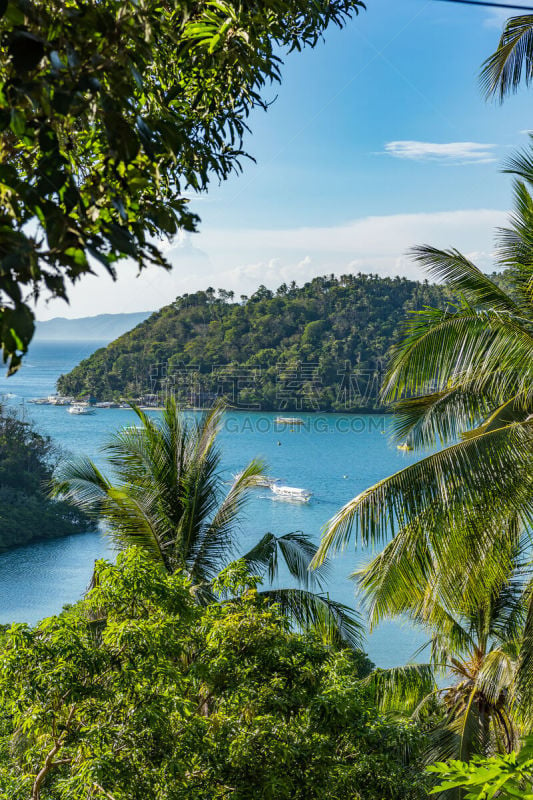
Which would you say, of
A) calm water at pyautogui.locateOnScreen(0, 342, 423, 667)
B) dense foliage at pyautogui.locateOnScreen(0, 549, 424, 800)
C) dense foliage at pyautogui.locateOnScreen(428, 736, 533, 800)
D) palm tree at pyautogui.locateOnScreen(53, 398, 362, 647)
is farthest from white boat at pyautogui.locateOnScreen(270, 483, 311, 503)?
dense foliage at pyautogui.locateOnScreen(428, 736, 533, 800)

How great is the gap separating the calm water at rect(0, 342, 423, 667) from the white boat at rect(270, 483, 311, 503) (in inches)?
14.0

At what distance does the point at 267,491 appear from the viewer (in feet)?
118

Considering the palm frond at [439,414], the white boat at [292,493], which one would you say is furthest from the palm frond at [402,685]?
the white boat at [292,493]

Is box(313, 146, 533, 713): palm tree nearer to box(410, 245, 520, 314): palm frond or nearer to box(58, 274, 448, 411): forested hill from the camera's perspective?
box(410, 245, 520, 314): palm frond

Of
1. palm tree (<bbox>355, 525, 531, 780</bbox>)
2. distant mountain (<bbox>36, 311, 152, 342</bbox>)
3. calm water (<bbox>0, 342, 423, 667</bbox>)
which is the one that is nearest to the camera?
palm tree (<bbox>355, 525, 531, 780</bbox>)

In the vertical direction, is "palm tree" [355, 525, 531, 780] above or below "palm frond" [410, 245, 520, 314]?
below

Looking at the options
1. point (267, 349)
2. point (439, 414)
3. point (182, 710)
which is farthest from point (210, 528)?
point (267, 349)

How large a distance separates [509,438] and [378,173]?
32984 mm

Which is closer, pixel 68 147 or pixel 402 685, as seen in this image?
pixel 68 147

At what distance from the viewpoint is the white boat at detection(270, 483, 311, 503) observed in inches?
1300

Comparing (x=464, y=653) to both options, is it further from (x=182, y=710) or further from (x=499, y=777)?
(x=499, y=777)

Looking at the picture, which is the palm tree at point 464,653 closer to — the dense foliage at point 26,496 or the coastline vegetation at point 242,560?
the coastline vegetation at point 242,560

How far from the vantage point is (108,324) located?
74.4 m

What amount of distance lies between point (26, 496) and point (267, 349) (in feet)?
60.4
